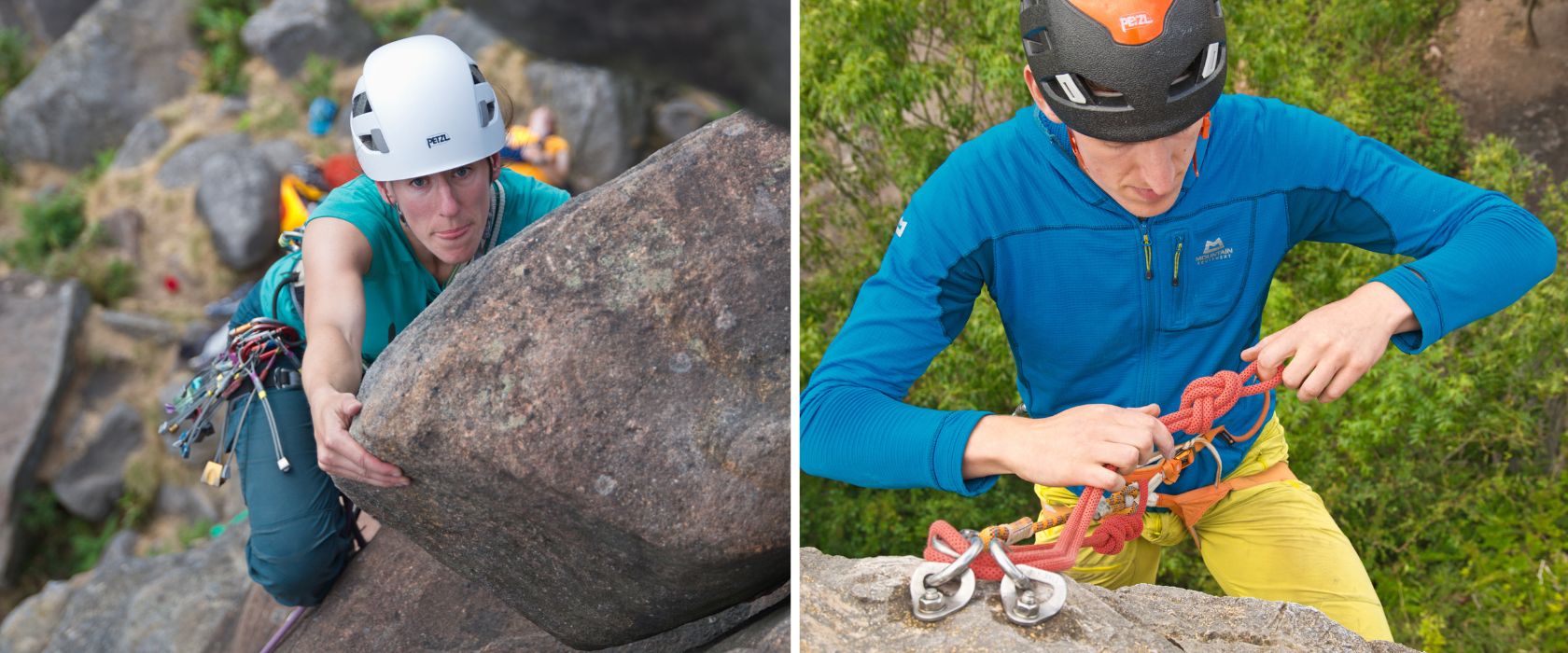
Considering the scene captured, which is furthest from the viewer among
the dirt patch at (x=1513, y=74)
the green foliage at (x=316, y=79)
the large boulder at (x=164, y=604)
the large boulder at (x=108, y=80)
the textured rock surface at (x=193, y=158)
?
the large boulder at (x=108, y=80)

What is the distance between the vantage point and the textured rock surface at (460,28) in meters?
15.6

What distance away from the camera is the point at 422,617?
11.5ft

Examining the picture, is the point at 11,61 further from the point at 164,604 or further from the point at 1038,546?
the point at 1038,546

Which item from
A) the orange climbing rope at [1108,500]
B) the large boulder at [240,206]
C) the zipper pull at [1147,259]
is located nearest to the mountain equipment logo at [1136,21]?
the zipper pull at [1147,259]

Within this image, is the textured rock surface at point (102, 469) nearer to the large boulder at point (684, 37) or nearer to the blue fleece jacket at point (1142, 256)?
the large boulder at point (684, 37)

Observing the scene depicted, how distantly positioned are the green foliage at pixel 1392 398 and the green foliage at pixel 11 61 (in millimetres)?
19916

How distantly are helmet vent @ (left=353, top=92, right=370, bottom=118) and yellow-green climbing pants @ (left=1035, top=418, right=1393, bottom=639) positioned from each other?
6.14 feet

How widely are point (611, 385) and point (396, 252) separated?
3.48 feet

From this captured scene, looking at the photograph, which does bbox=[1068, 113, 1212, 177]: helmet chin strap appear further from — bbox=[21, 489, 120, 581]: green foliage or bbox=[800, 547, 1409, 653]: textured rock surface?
bbox=[21, 489, 120, 581]: green foliage

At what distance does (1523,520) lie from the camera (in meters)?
2.99

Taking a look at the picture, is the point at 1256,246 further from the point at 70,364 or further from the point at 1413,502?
the point at 70,364

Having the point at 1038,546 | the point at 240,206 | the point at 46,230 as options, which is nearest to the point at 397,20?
the point at 240,206

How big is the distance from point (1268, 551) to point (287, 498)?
2744 millimetres

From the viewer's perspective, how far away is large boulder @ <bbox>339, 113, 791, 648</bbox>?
256 centimetres
